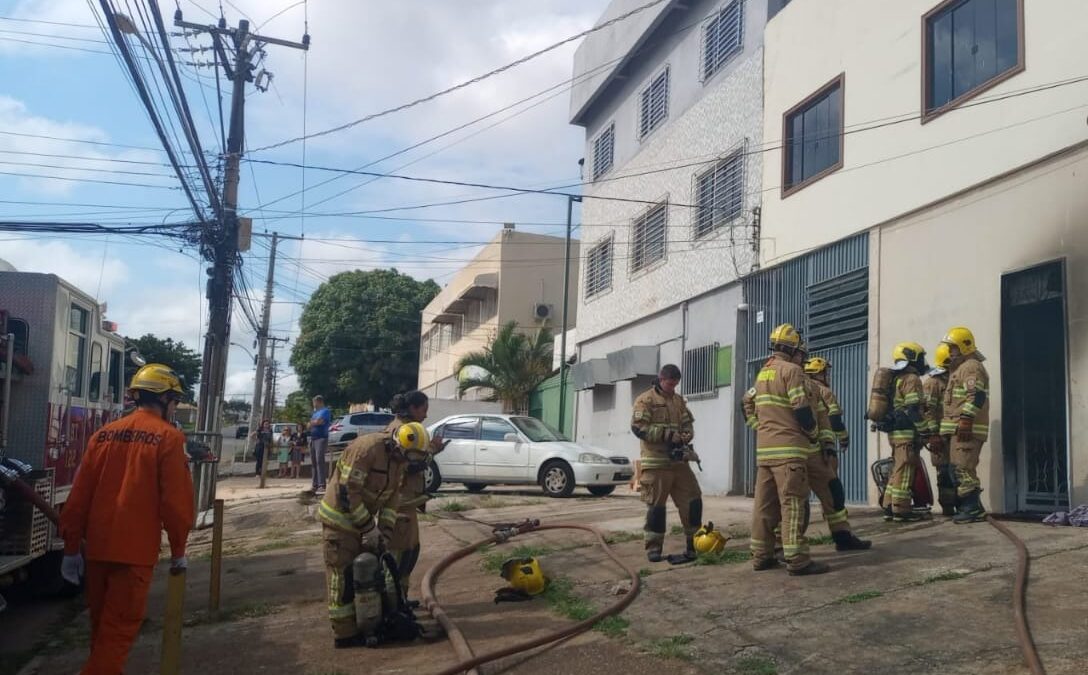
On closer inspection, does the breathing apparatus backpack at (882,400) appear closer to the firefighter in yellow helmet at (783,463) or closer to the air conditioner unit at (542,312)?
the firefighter in yellow helmet at (783,463)

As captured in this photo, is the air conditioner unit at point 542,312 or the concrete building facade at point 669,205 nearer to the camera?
the concrete building facade at point 669,205

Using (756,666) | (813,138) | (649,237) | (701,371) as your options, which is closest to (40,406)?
(756,666)

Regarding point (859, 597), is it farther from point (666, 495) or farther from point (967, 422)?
point (967, 422)

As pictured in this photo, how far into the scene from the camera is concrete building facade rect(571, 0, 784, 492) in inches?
622

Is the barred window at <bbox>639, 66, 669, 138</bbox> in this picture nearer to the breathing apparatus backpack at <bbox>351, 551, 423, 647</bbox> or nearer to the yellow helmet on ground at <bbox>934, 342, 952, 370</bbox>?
the yellow helmet on ground at <bbox>934, 342, 952, 370</bbox>

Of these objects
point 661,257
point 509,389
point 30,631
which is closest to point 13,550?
point 30,631

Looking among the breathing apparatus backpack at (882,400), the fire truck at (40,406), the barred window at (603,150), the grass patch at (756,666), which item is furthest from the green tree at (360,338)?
the grass patch at (756,666)

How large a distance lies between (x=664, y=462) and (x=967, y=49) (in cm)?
630

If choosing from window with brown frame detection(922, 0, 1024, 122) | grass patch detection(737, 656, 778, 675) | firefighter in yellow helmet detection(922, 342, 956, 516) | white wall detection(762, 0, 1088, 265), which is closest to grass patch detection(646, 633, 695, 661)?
grass patch detection(737, 656, 778, 675)

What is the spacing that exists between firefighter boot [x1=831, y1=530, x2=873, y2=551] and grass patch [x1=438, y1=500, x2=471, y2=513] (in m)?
6.46

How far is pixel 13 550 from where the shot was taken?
731 cm

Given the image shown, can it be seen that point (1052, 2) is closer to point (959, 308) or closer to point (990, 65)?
point (990, 65)

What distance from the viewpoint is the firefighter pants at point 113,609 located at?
16.6ft

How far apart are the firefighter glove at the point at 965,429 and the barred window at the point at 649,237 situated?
1051 cm
